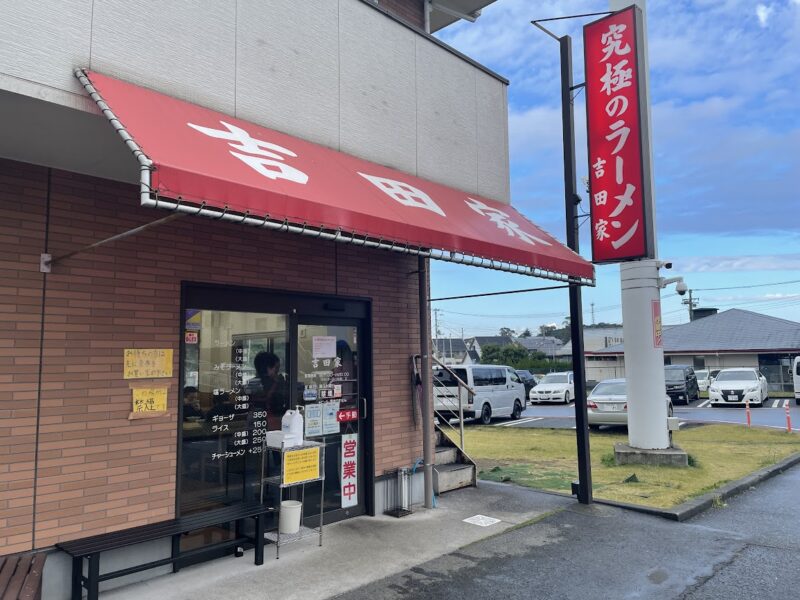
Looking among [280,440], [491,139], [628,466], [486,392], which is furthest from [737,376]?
[280,440]

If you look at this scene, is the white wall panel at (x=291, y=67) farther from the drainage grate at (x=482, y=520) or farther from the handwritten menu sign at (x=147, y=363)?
the drainage grate at (x=482, y=520)

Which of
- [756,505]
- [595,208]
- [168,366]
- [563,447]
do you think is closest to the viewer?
[168,366]

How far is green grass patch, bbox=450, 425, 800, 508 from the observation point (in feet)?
26.1

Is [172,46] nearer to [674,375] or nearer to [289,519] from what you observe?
[289,519]

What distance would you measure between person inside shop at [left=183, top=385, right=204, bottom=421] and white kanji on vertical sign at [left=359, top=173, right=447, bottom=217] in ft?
8.19

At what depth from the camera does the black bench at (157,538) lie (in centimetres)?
402

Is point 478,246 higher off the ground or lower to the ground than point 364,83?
lower

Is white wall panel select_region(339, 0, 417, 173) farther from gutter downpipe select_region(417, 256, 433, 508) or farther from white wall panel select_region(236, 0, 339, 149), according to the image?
gutter downpipe select_region(417, 256, 433, 508)

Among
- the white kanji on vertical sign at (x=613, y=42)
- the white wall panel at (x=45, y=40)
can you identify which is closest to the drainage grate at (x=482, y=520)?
the white wall panel at (x=45, y=40)

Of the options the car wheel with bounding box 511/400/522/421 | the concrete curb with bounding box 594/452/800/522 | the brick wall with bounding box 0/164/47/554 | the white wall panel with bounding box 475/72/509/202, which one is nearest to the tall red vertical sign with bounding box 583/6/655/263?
the white wall panel with bounding box 475/72/509/202

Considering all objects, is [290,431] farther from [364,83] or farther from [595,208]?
[595,208]

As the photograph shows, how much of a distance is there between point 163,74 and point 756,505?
829cm

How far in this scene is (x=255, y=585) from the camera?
15.1 feet

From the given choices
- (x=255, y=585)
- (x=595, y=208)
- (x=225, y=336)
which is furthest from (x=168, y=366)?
(x=595, y=208)
